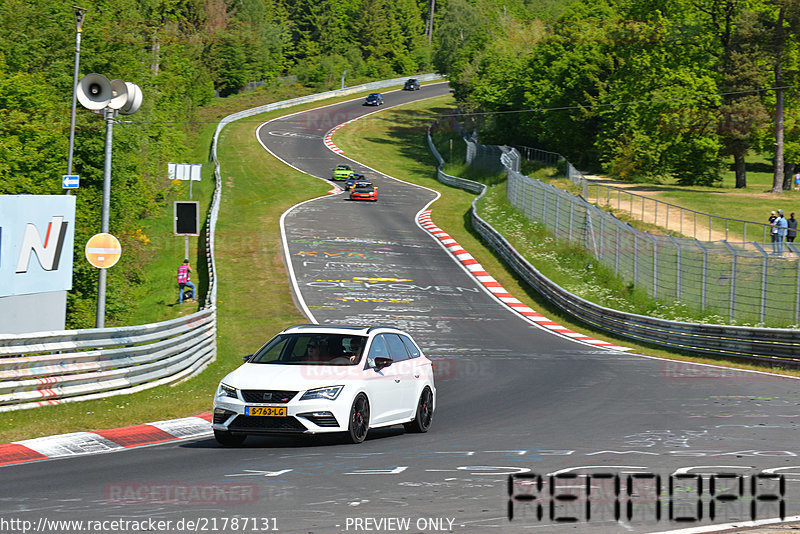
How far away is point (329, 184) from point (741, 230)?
29.8 meters

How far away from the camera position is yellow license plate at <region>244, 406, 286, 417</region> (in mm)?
11664

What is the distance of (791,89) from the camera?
6162cm

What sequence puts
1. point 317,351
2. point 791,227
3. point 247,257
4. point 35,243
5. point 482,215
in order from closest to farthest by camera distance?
point 317,351 → point 35,243 → point 791,227 → point 247,257 → point 482,215

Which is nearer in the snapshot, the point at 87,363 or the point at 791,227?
the point at 87,363

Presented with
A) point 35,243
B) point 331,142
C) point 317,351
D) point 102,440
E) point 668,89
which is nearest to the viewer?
point 102,440

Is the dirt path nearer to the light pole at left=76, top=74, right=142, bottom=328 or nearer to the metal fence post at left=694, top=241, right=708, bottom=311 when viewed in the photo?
the metal fence post at left=694, top=241, right=708, bottom=311

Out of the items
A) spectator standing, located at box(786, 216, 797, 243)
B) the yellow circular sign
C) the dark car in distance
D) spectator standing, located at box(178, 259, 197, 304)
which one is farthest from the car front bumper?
the dark car in distance

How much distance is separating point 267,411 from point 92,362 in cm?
504

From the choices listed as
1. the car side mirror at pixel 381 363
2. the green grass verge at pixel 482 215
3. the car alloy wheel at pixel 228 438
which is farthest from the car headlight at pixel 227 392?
the green grass verge at pixel 482 215

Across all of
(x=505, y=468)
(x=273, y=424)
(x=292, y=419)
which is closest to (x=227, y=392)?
(x=273, y=424)

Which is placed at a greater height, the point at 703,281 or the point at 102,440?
the point at 703,281

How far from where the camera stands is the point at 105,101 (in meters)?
16.7

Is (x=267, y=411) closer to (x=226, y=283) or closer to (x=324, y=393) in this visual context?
(x=324, y=393)

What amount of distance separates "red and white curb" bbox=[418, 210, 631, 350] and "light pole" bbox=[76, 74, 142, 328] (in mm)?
15776
